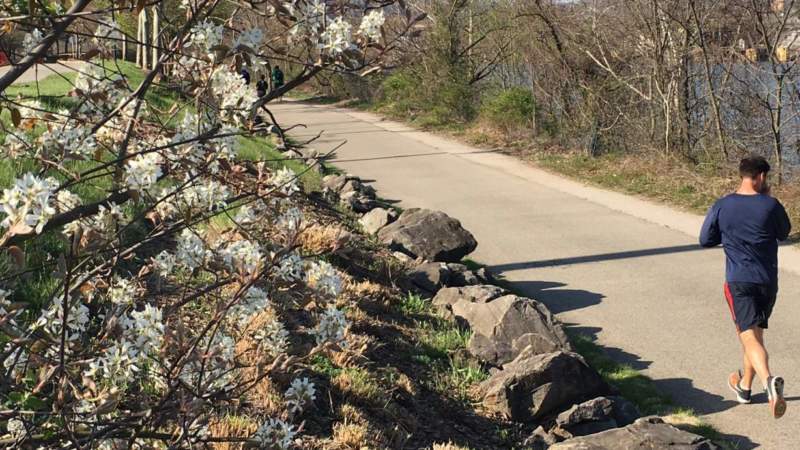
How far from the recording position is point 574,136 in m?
18.1

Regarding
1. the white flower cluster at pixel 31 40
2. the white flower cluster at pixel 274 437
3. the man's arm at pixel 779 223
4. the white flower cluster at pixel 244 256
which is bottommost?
the white flower cluster at pixel 274 437

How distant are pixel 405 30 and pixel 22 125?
1.38 m

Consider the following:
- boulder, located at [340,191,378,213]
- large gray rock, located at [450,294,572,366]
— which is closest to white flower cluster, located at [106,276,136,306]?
large gray rock, located at [450,294,572,366]

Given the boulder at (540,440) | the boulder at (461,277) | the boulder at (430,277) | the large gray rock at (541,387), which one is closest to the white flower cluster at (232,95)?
the boulder at (540,440)

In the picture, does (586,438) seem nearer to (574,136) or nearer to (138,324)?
(138,324)

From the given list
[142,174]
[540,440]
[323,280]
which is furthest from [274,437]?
[540,440]

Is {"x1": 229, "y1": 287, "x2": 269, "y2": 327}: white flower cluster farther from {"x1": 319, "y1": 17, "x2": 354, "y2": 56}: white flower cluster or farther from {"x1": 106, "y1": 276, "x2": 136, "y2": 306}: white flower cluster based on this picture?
{"x1": 319, "y1": 17, "x2": 354, "y2": 56}: white flower cluster

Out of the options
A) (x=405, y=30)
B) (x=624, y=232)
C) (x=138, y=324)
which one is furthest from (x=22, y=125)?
(x=624, y=232)

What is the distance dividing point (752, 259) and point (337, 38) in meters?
4.31

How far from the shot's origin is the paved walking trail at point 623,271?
6.27 meters

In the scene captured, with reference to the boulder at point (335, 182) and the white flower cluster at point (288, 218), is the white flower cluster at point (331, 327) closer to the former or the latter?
the white flower cluster at point (288, 218)

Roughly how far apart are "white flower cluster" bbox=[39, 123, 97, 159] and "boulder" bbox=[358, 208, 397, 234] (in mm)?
7300

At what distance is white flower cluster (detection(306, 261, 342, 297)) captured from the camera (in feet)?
9.61

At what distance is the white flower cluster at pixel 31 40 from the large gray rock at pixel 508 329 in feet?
13.8
